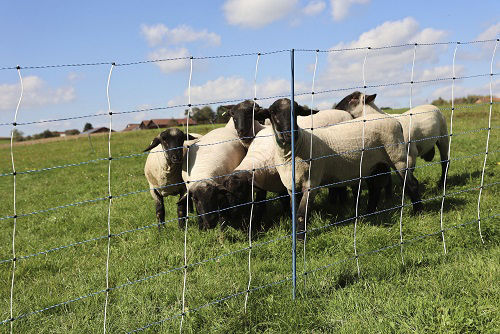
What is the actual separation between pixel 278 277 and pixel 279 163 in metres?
1.98

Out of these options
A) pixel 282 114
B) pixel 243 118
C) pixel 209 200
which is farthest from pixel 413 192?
pixel 209 200

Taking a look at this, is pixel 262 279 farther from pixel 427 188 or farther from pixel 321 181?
pixel 427 188

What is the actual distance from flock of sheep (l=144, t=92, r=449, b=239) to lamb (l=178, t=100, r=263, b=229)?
0.6 inches

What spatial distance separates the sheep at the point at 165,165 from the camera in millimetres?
6508

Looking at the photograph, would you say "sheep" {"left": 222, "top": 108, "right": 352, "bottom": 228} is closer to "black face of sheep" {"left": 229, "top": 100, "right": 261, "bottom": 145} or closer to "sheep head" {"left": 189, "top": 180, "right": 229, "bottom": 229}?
"sheep head" {"left": 189, "top": 180, "right": 229, "bottom": 229}

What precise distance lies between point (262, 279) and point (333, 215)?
2.69m

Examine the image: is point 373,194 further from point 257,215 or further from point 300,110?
point 300,110

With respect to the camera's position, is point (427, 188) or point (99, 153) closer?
point (427, 188)

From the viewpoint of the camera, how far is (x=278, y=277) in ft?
13.0

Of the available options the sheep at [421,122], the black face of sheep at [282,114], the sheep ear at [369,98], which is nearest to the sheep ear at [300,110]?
the black face of sheep at [282,114]

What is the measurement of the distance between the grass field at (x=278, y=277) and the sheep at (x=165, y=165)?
0.47 metres

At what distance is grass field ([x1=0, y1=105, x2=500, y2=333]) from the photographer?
3.20m

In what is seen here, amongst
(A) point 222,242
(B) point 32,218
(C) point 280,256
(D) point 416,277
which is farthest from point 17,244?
(D) point 416,277

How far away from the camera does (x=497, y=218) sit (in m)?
4.85
